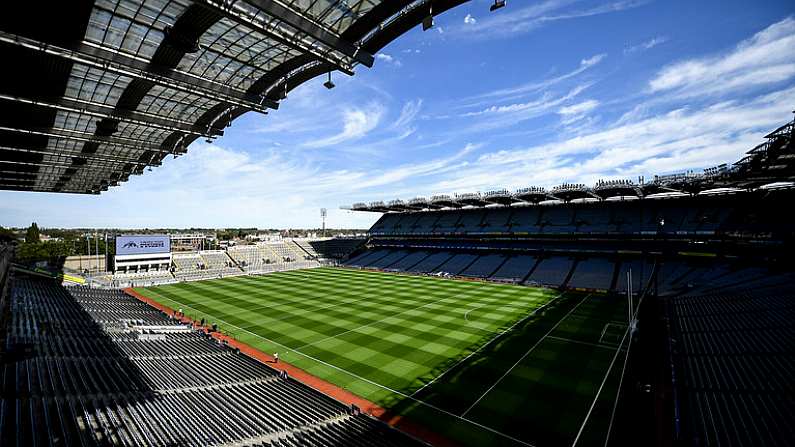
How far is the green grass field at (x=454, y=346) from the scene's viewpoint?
1381 cm

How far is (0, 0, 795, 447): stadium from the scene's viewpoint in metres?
10.4

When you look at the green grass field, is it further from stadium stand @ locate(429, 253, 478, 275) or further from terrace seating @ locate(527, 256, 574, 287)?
stadium stand @ locate(429, 253, 478, 275)

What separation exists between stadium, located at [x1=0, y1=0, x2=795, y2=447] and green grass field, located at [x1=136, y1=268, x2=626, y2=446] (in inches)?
5.5

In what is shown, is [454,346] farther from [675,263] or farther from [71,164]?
[675,263]

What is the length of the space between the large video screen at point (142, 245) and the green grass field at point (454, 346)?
15539mm

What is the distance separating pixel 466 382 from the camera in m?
16.4

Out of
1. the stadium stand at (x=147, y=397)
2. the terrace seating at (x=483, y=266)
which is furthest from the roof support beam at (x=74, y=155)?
the terrace seating at (x=483, y=266)

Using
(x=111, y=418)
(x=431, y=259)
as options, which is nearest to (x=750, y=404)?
(x=111, y=418)

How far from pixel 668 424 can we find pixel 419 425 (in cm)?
979

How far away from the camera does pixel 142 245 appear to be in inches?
2037

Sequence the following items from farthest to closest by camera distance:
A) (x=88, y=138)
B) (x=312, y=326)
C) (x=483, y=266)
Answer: (x=483, y=266), (x=312, y=326), (x=88, y=138)

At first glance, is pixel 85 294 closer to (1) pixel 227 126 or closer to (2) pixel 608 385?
(1) pixel 227 126

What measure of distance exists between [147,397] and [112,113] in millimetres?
14132

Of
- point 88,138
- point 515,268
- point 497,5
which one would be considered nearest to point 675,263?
→ point 515,268
